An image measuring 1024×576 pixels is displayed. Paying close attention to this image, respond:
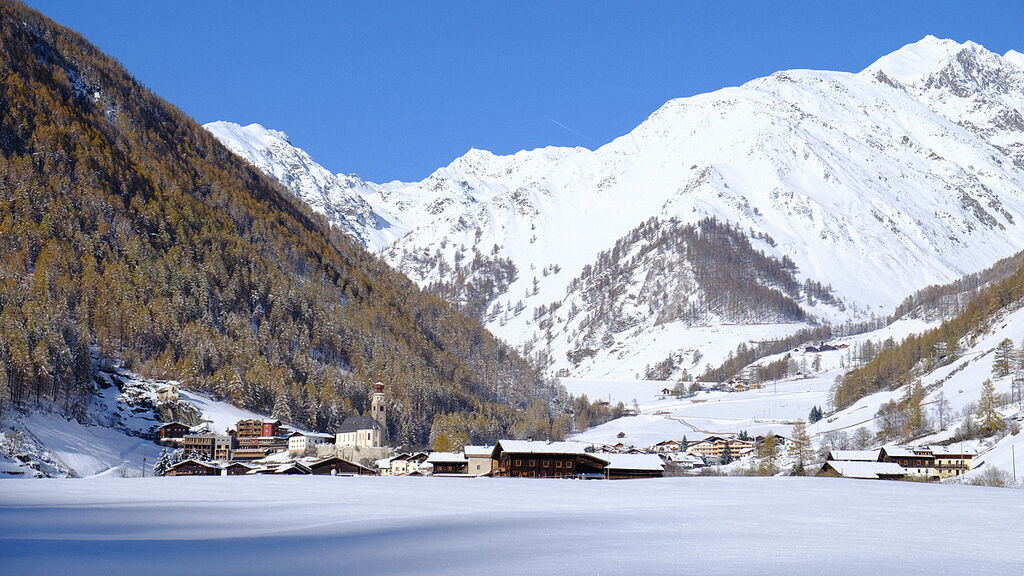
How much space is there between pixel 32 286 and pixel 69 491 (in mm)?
94174

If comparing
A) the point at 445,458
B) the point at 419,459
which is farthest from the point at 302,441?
the point at 445,458

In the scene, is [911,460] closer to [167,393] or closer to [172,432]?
[172,432]

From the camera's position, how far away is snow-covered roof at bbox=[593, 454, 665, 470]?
10294 centimetres

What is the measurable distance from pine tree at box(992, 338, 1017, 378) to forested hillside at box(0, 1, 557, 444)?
287ft

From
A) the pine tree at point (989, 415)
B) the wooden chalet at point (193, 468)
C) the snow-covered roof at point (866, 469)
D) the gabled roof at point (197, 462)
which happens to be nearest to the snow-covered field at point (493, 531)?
the gabled roof at point (197, 462)

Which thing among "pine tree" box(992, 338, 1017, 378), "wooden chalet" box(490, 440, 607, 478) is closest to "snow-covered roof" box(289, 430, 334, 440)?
"wooden chalet" box(490, 440, 607, 478)

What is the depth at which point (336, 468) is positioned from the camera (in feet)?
351

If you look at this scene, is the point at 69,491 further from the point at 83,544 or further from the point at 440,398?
the point at 440,398

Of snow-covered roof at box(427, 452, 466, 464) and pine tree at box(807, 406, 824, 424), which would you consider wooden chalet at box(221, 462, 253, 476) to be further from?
pine tree at box(807, 406, 824, 424)

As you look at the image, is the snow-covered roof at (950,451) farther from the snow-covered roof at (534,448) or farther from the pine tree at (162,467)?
the pine tree at (162,467)

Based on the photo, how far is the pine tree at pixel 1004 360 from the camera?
145 m

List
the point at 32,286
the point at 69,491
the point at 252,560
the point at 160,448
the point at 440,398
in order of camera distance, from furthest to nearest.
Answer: the point at 440,398 < the point at 32,286 < the point at 160,448 < the point at 69,491 < the point at 252,560

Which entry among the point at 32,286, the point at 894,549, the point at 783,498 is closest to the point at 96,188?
the point at 32,286

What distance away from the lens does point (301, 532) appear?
3312 cm
